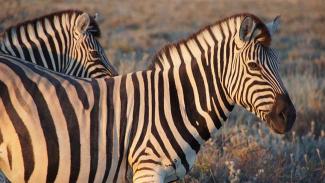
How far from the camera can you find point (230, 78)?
4.66m

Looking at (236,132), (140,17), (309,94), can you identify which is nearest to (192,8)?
(140,17)

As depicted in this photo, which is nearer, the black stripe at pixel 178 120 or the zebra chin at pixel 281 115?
the zebra chin at pixel 281 115

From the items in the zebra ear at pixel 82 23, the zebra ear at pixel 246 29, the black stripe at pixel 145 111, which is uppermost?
the zebra ear at pixel 82 23

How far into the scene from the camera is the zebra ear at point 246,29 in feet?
15.1

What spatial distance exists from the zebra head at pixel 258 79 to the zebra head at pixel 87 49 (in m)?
2.57

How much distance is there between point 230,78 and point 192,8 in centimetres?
2919

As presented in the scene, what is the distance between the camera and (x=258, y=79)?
4.56 m

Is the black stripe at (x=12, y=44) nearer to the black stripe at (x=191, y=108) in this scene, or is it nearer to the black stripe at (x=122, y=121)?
the black stripe at (x=122, y=121)

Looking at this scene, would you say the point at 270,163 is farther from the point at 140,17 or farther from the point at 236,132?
the point at 140,17

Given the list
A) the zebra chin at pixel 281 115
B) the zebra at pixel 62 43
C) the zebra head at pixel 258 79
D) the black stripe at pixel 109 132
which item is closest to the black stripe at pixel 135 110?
the black stripe at pixel 109 132

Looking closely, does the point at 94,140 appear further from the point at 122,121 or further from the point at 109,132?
the point at 122,121

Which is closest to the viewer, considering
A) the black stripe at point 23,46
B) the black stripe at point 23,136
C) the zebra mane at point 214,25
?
the black stripe at point 23,136

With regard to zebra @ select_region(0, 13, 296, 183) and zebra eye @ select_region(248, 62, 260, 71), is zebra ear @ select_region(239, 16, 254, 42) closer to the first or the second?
zebra @ select_region(0, 13, 296, 183)

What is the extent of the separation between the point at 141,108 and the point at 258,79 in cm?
93
